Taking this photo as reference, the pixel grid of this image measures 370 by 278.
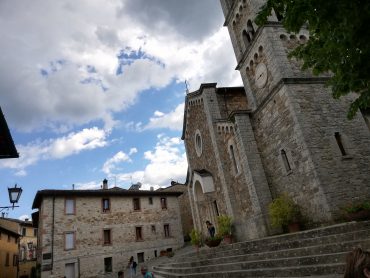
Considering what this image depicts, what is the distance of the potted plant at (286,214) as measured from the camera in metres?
11.3

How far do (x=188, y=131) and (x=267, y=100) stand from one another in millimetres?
9950

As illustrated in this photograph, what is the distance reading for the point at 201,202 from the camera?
2039 centimetres

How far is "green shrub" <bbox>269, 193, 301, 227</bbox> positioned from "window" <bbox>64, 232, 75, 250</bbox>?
1934 centimetres

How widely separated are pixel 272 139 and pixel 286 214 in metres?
3.61

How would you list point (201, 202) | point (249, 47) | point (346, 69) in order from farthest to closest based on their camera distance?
1. point (201, 202)
2. point (249, 47)
3. point (346, 69)

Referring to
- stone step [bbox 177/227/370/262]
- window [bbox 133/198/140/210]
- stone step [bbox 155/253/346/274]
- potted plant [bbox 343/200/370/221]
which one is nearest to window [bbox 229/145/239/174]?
stone step [bbox 177/227/370/262]

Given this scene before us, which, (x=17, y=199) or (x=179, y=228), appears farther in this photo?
(x=179, y=228)

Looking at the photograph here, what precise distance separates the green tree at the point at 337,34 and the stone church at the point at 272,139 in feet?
14.7

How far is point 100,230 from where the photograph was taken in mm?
26359

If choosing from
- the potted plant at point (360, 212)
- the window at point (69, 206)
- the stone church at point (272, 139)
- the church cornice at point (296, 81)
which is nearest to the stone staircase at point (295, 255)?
the potted plant at point (360, 212)

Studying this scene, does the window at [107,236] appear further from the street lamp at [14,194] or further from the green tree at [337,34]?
the green tree at [337,34]

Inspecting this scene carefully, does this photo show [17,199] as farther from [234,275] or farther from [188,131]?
[188,131]

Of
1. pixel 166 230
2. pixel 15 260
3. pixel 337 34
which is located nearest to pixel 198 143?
pixel 166 230

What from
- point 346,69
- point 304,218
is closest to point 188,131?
point 304,218
